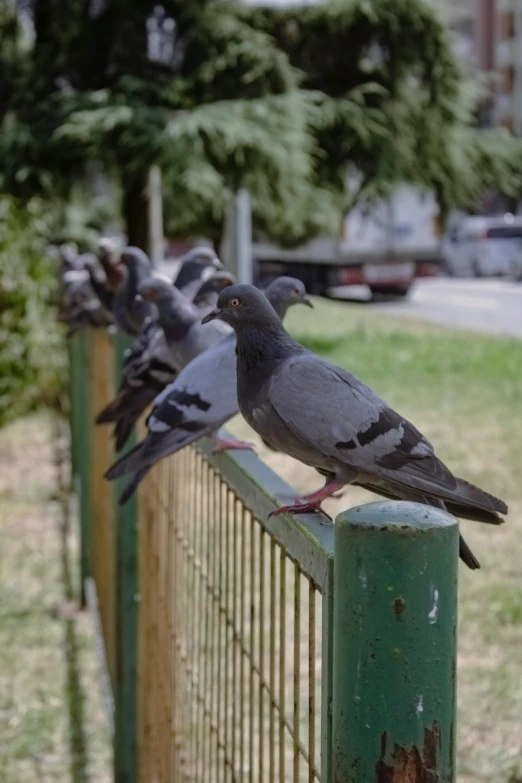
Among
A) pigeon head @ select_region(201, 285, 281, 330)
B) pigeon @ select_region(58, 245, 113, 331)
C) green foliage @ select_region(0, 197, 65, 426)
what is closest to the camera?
pigeon head @ select_region(201, 285, 281, 330)

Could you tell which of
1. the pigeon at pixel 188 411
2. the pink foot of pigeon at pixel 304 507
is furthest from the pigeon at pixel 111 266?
the pink foot of pigeon at pixel 304 507

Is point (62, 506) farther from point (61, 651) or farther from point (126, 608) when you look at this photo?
point (126, 608)

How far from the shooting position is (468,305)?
21.3 meters

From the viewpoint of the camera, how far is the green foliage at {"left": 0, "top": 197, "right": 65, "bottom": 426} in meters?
9.98

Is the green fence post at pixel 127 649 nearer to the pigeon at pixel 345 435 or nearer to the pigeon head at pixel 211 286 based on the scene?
the pigeon head at pixel 211 286

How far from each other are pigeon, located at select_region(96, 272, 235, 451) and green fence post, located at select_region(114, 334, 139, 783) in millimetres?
140

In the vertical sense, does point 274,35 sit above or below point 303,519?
above

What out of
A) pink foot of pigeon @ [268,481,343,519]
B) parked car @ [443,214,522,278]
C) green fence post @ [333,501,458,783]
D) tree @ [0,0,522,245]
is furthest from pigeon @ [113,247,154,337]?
parked car @ [443,214,522,278]

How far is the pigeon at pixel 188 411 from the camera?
2.38 meters

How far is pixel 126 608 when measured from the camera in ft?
11.4

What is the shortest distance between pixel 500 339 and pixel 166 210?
14.8 feet

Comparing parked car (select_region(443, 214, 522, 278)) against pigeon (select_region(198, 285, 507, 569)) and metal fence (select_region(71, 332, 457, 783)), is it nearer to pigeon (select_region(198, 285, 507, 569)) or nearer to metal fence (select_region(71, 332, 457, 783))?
metal fence (select_region(71, 332, 457, 783))

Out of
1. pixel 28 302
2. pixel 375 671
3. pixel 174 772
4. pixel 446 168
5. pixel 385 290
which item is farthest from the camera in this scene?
pixel 385 290

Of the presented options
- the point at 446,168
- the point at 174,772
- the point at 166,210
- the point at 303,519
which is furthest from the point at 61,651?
the point at 446,168
